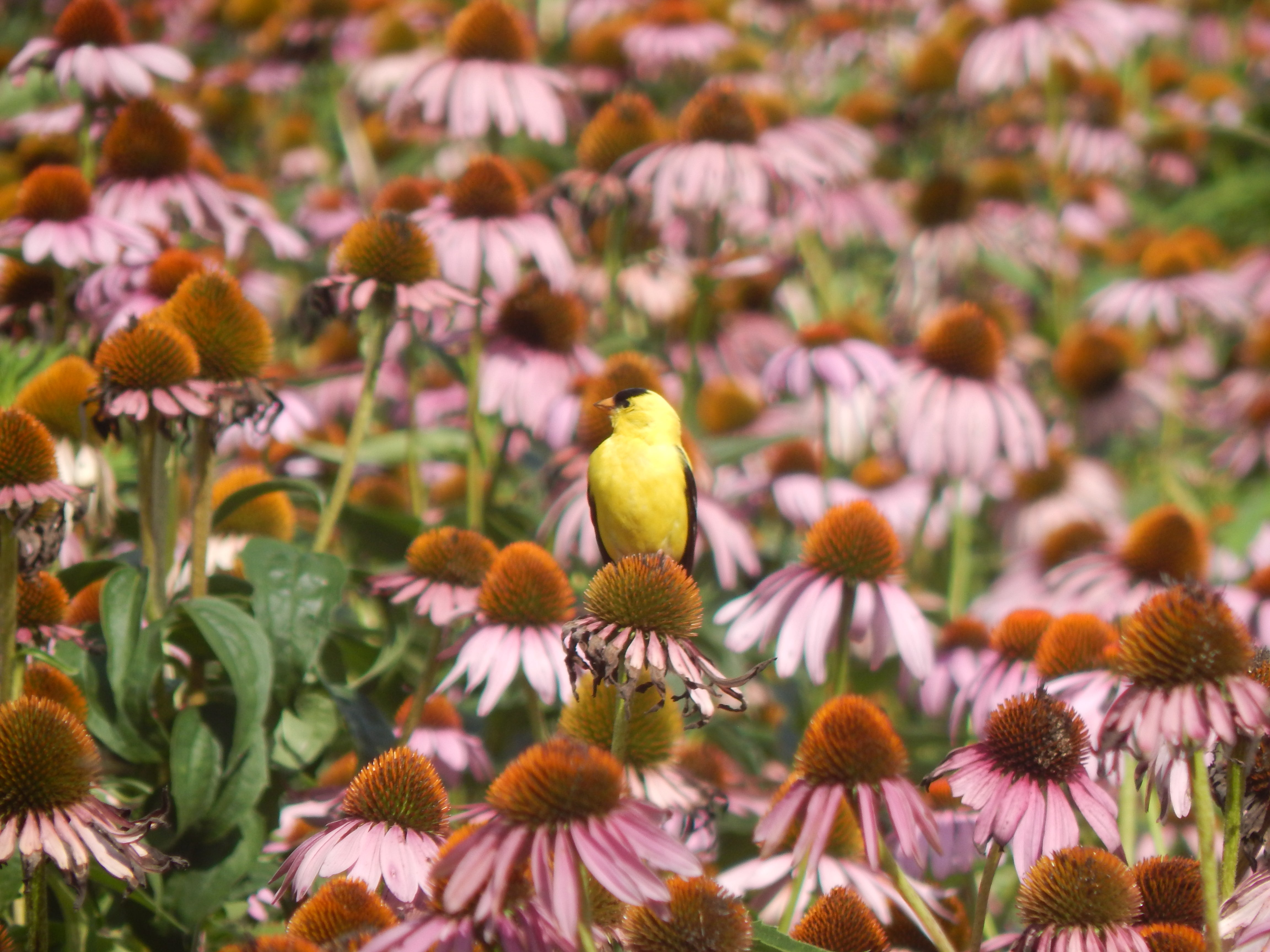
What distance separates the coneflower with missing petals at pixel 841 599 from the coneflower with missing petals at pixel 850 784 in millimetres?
492

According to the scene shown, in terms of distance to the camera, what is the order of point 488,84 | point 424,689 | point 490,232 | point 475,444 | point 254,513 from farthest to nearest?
point 488,84 → point 490,232 → point 475,444 → point 254,513 → point 424,689

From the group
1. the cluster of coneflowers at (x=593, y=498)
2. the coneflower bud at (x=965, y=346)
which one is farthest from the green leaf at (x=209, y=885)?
the coneflower bud at (x=965, y=346)

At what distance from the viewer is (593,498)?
204 cm

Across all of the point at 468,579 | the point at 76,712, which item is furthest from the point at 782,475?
the point at 76,712

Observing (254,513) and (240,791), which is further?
(254,513)

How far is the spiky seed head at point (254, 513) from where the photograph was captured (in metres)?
2.42

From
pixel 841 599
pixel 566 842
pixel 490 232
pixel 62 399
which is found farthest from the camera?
pixel 490 232

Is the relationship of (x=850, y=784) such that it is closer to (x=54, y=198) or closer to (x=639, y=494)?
(x=639, y=494)

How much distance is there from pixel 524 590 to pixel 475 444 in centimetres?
77

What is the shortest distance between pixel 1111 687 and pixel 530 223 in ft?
5.67

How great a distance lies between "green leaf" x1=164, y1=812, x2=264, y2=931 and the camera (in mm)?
1772

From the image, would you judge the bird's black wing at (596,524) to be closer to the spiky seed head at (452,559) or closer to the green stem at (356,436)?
the spiky seed head at (452,559)

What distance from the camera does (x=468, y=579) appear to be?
214 centimetres

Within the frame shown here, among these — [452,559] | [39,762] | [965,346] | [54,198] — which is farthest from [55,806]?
[965,346]
